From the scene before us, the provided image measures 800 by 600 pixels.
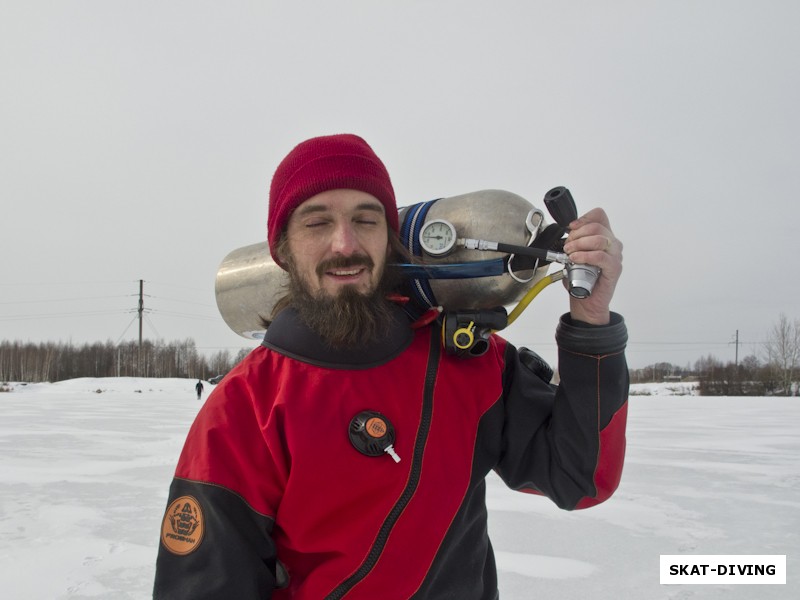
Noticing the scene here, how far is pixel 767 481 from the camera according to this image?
4.88 meters

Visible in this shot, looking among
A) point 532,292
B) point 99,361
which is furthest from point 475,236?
point 99,361

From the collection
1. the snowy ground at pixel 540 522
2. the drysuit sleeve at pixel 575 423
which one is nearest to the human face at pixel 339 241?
the drysuit sleeve at pixel 575 423

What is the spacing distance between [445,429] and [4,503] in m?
3.94

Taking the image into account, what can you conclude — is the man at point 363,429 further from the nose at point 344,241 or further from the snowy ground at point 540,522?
the snowy ground at point 540,522

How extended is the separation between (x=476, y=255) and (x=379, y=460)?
21.4 inches

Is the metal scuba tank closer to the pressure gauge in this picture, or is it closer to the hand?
the pressure gauge

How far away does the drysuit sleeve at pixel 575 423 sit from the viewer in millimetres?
1323

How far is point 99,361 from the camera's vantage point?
175 ft

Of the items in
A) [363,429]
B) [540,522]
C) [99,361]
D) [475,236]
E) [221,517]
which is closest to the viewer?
[221,517]

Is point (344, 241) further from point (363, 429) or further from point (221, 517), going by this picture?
point (221, 517)

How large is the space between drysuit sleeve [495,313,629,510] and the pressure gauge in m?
0.33

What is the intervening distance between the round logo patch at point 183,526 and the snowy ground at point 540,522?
1712 millimetres

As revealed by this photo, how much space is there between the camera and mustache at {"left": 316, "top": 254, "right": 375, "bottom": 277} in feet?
4.53

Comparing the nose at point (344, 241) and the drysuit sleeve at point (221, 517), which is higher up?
the nose at point (344, 241)
